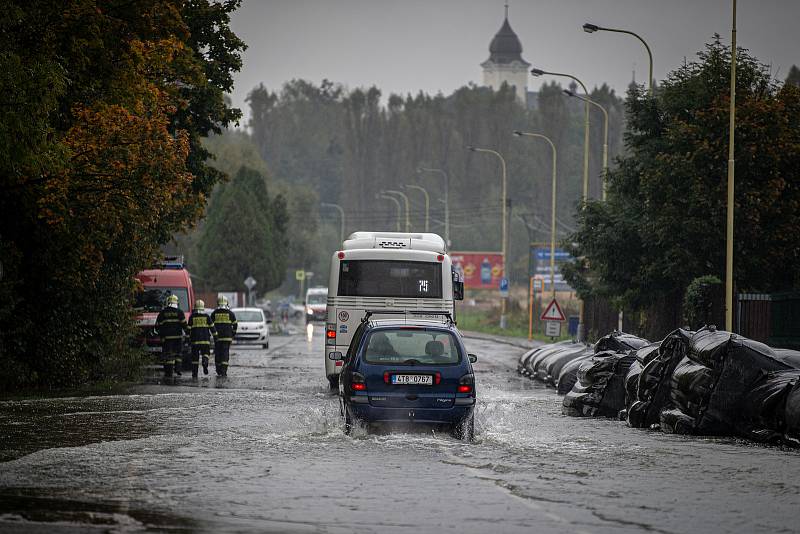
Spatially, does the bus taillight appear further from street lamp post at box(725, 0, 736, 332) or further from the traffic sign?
the traffic sign

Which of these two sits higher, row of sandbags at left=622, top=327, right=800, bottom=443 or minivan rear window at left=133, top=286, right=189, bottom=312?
minivan rear window at left=133, top=286, right=189, bottom=312

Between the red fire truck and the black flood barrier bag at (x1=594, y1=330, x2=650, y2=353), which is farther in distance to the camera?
the red fire truck

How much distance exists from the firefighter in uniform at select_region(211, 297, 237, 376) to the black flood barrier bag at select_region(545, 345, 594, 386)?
686cm

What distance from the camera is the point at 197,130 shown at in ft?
115

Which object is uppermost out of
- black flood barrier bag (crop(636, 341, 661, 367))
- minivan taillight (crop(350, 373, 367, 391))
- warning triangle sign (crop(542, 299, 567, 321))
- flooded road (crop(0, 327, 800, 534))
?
warning triangle sign (crop(542, 299, 567, 321))

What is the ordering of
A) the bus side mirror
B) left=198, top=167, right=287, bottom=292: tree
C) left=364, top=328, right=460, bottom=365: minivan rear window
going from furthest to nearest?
left=198, top=167, right=287, bottom=292: tree < the bus side mirror < left=364, top=328, right=460, bottom=365: minivan rear window

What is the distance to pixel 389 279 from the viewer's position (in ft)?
87.0

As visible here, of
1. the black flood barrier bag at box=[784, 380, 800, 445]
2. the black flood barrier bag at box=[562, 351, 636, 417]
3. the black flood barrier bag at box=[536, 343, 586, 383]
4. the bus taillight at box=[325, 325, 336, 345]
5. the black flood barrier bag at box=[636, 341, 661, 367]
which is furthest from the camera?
the black flood barrier bag at box=[536, 343, 586, 383]

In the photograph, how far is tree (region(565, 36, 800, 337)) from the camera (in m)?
30.9

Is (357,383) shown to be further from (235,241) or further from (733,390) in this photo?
(235,241)

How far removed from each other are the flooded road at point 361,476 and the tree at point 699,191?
486 inches

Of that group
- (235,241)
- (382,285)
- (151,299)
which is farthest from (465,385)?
(235,241)

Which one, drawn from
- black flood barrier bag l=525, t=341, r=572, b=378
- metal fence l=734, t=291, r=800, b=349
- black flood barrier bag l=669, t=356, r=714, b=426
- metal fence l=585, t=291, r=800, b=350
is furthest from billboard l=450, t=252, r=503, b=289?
black flood barrier bag l=669, t=356, r=714, b=426

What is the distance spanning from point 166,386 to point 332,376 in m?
3.47
